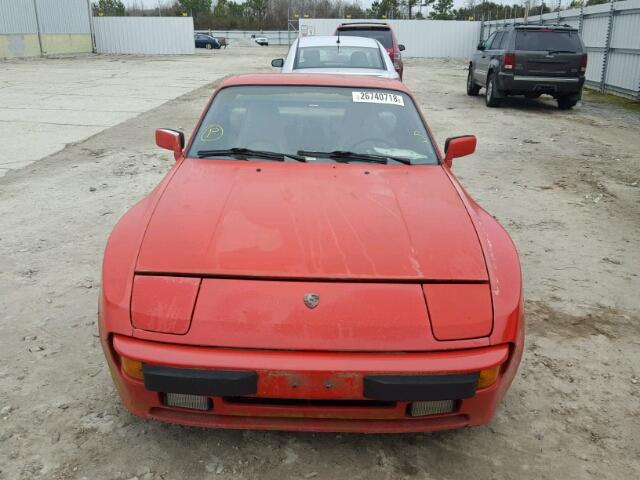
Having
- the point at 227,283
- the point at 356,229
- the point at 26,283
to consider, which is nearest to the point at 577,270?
the point at 356,229

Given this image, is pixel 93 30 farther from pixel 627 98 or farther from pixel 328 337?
pixel 328 337

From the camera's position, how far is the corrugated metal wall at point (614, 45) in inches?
563

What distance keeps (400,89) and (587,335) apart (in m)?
1.95

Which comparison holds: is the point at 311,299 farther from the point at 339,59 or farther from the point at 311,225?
the point at 339,59

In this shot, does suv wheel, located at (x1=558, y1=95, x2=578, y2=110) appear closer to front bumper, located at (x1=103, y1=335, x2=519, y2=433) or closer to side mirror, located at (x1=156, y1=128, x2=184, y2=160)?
side mirror, located at (x1=156, y1=128, x2=184, y2=160)

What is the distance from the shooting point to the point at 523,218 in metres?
5.59

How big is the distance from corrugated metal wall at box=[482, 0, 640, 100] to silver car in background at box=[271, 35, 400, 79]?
8.74m

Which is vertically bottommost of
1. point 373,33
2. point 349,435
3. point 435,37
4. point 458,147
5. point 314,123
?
point 349,435

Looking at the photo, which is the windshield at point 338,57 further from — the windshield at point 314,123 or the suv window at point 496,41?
the suv window at point 496,41

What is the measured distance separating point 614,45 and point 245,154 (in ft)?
50.5

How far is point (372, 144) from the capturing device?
135 inches

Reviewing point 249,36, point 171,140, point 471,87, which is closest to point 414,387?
point 171,140

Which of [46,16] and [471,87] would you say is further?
[46,16]

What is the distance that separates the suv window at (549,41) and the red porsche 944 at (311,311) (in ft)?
35.6
